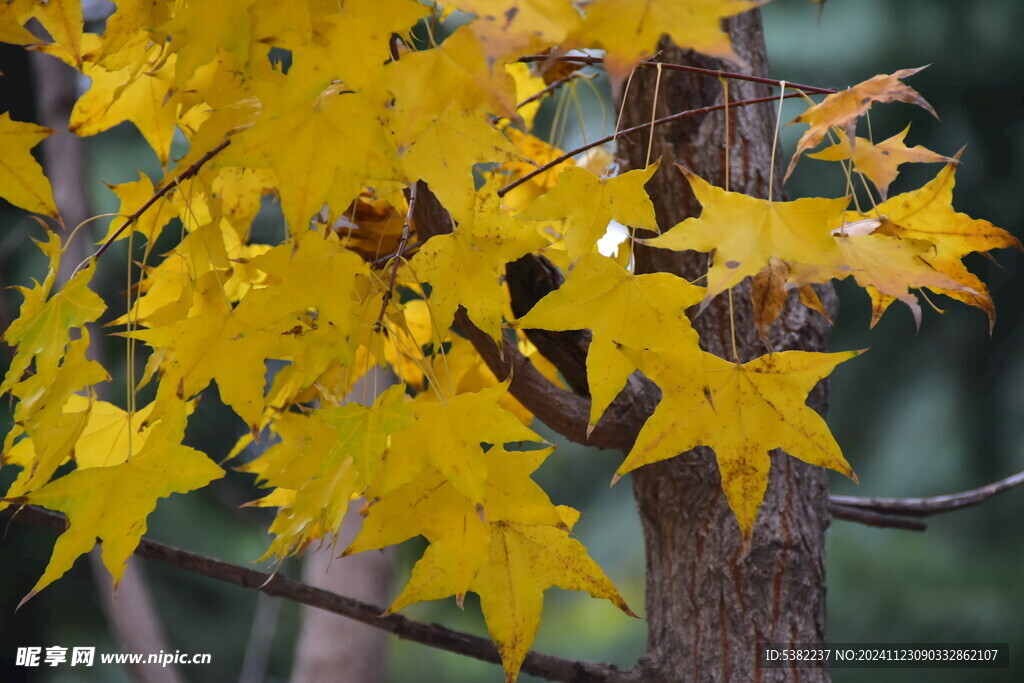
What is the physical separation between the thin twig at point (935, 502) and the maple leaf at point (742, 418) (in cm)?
37

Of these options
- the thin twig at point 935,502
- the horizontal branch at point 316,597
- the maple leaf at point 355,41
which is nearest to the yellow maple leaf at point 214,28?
the maple leaf at point 355,41

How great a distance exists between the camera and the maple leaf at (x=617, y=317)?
0.42 m

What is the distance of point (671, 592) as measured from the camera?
2.14 feet

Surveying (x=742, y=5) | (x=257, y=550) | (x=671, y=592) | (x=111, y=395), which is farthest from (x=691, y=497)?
(x=111, y=395)

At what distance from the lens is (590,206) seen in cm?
46

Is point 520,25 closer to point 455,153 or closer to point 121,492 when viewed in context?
A: point 455,153

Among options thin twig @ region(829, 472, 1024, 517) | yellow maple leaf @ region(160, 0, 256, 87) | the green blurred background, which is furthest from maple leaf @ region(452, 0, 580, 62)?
the green blurred background

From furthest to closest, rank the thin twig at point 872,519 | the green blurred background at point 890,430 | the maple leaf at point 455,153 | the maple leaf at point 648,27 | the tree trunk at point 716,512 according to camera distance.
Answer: the green blurred background at point 890,430 → the thin twig at point 872,519 → the tree trunk at point 716,512 → the maple leaf at point 455,153 → the maple leaf at point 648,27

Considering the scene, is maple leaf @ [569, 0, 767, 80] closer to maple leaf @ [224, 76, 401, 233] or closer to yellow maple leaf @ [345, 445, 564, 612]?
maple leaf @ [224, 76, 401, 233]

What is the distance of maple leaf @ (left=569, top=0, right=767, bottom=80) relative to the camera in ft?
0.99

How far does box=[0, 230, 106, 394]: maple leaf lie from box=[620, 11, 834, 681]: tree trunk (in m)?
0.40

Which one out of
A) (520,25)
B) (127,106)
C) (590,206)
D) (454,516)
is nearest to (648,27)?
(520,25)

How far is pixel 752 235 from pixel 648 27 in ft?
0.46

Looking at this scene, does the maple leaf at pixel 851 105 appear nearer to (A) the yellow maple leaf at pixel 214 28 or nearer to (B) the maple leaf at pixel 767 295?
(B) the maple leaf at pixel 767 295
